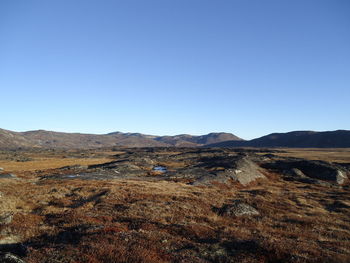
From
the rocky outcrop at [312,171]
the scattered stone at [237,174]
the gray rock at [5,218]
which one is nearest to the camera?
the gray rock at [5,218]

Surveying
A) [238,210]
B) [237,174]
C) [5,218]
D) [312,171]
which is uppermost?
[5,218]

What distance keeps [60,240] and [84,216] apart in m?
6.21

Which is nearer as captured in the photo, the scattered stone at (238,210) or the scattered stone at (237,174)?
the scattered stone at (238,210)

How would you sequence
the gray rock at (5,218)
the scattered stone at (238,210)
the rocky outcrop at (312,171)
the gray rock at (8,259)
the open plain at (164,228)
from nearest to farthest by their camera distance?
the gray rock at (8,259), the open plain at (164,228), the gray rock at (5,218), the scattered stone at (238,210), the rocky outcrop at (312,171)

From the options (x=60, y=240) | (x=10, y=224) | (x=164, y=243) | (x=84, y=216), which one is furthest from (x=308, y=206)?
(x=10, y=224)

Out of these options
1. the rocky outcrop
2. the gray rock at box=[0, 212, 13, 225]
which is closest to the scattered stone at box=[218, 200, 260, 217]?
the gray rock at box=[0, 212, 13, 225]

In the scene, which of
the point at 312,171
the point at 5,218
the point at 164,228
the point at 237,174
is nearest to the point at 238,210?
the point at 164,228

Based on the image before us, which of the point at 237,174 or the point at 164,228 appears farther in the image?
the point at 237,174

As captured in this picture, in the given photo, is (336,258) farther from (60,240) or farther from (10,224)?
(10,224)

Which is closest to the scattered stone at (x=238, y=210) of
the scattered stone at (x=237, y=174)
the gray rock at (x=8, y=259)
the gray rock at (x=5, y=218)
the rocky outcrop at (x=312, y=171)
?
the gray rock at (x=5, y=218)

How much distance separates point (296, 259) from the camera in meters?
13.1

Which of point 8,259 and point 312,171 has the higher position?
point 8,259

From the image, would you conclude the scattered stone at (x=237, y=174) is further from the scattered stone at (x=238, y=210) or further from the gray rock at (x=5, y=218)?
the gray rock at (x=5, y=218)

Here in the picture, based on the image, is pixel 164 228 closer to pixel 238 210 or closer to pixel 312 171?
pixel 238 210
